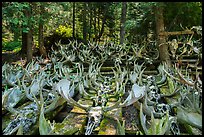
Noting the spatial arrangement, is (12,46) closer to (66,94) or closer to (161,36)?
(161,36)

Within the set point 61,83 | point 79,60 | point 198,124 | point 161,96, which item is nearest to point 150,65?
point 79,60

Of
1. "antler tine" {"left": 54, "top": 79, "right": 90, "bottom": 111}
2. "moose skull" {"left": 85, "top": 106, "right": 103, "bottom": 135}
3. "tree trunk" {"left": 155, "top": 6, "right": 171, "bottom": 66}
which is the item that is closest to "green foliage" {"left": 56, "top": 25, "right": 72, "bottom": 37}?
"tree trunk" {"left": 155, "top": 6, "right": 171, "bottom": 66}

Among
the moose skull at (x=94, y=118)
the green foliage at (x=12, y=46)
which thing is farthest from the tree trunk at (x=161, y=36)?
the green foliage at (x=12, y=46)

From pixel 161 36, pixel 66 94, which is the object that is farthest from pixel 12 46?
pixel 66 94

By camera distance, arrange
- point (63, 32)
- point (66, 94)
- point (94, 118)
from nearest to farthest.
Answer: point (94, 118) < point (66, 94) < point (63, 32)

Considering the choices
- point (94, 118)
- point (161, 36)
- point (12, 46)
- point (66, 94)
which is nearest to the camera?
point (94, 118)

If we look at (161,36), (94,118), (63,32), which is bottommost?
(94,118)

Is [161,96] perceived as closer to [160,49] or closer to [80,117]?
[80,117]

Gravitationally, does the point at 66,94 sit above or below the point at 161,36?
below

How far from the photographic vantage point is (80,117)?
370 cm

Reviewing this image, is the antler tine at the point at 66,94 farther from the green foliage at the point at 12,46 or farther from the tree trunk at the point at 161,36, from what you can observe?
the green foliage at the point at 12,46

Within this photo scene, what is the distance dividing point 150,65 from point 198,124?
580cm

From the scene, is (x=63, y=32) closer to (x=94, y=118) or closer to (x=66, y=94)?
(x=66, y=94)

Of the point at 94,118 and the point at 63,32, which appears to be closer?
the point at 94,118
